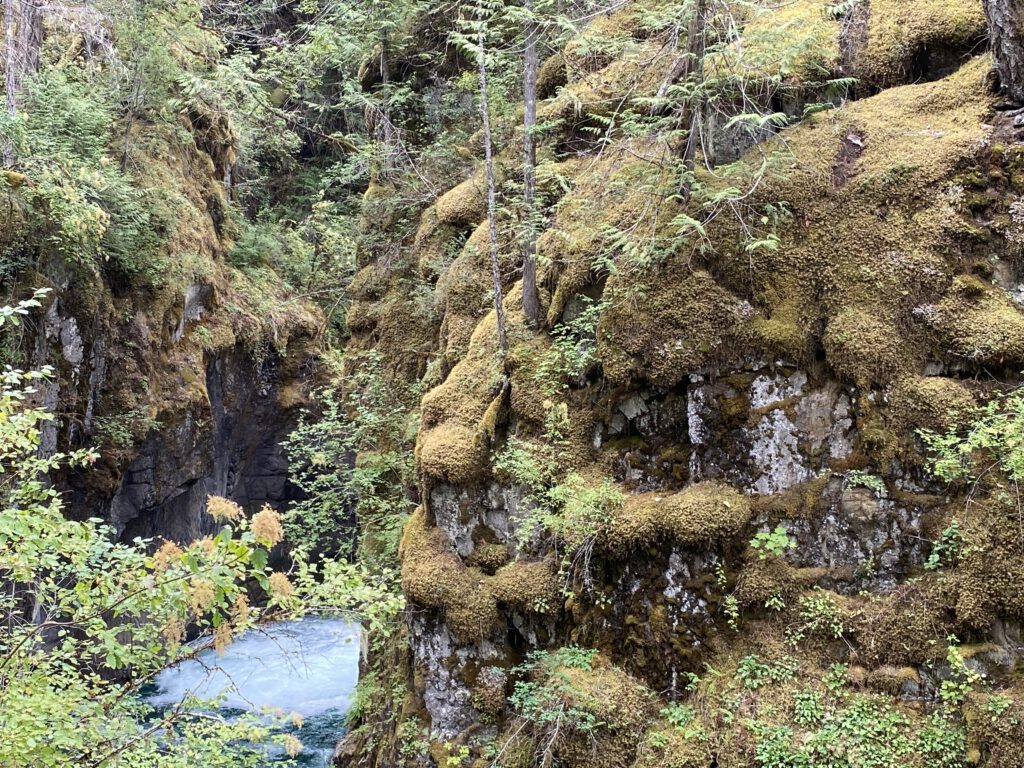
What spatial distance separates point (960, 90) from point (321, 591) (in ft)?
26.7

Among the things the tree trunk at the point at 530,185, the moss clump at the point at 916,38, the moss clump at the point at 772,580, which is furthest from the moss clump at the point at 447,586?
the moss clump at the point at 916,38

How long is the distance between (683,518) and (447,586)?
285 centimetres

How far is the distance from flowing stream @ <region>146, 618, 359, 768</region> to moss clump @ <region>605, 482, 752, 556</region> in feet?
25.8

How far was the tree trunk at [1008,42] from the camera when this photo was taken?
6594 mm

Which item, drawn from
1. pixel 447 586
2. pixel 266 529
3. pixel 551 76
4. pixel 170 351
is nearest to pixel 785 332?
pixel 447 586

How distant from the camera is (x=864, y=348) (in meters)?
6.50

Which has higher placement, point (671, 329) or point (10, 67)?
point (10, 67)

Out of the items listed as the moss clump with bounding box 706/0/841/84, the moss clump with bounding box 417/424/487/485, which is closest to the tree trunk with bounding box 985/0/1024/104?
the moss clump with bounding box 706/0/841/84

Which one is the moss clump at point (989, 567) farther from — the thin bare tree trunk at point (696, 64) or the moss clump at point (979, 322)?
the thin bare tree trunk at point (696, 64)

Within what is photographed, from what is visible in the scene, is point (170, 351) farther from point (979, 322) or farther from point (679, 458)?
point (979, 322)

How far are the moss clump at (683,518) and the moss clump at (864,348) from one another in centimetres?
160

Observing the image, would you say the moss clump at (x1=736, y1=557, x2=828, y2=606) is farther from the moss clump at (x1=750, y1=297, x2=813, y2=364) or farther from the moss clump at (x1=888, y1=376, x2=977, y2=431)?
the moss clump at (x1=750, y1=297, x2=813, y2=364)

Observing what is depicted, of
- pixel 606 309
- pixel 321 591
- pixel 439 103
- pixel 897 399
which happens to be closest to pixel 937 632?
pixel 897 399

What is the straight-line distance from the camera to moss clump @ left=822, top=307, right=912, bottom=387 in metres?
6.43
